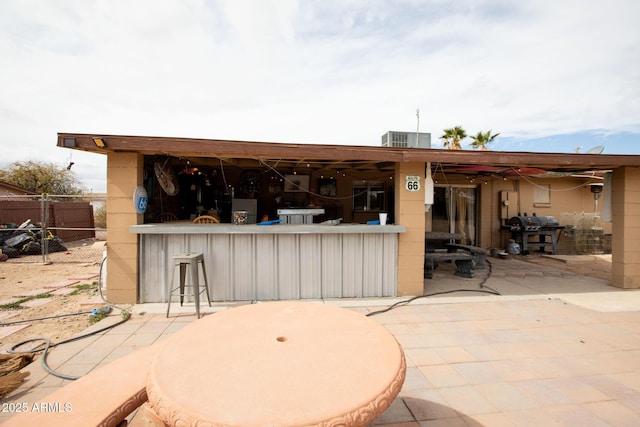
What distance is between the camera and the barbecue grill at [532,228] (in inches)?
347

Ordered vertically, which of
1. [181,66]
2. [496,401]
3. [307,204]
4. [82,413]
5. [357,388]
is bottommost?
[496,401]

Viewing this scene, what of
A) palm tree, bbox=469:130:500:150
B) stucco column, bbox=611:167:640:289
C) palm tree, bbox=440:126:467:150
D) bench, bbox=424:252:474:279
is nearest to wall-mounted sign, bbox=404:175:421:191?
bench, bbox=424:252:474:279

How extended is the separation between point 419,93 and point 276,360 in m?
11.3

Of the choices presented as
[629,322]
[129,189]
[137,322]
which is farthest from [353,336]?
[629,322]

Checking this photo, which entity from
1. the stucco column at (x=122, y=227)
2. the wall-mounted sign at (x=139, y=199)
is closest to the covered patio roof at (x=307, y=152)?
the stucco column at (x=122, y=227)

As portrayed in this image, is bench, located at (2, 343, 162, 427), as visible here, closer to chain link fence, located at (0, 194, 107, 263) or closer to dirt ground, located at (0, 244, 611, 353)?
dirt ground, located at (0, 244, 611, 353)

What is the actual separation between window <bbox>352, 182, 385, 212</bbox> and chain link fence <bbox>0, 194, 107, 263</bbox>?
6765mm

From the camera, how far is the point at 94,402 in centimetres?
149

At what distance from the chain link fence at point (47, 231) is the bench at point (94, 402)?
242 inches

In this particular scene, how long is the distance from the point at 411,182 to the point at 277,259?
2.61 meters

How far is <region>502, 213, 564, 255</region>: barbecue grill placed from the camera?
28.9 feet

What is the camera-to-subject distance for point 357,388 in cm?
116

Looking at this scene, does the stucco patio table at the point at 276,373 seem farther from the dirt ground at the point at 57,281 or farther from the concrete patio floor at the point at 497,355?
the dirt ground at the point at 57,281

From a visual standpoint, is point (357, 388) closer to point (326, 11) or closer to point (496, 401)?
point (496, 401)
